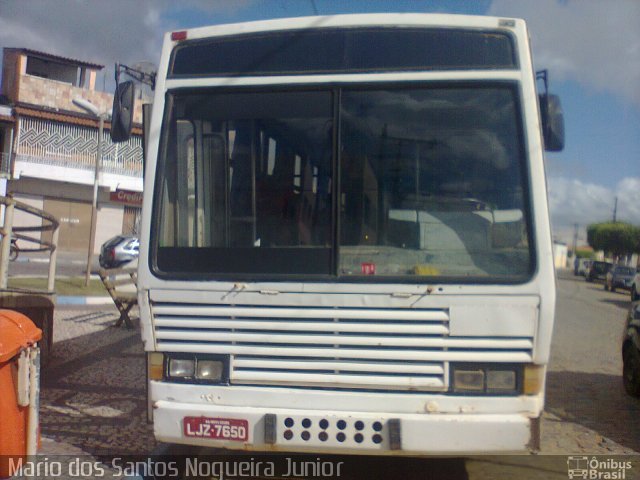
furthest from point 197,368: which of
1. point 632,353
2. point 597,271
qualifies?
point 597,271

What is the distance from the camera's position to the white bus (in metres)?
3.88

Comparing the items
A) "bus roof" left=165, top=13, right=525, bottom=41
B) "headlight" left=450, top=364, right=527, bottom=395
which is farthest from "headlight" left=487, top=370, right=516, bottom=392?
"bus roof" left=165, top=13, right=525, bottom=41

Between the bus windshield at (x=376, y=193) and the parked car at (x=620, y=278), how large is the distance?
36.0m

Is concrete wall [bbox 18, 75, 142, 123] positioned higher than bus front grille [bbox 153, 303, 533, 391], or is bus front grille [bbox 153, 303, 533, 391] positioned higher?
concrete wall [bbox 18, 75, 142, 123]

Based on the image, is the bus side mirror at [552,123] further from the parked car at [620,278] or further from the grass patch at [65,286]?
the parked car at [620,278]

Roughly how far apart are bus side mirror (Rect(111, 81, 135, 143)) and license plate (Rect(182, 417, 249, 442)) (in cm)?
213

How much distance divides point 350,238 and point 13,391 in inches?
100

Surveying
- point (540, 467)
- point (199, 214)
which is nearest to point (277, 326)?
point (199, 214)

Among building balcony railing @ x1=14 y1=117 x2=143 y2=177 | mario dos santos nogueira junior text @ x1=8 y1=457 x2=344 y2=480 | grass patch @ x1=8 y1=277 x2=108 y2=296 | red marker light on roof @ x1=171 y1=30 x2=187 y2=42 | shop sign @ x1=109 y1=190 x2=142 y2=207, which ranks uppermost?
building balcony railing @ x1=14 y1=117 x2=143 y2=177

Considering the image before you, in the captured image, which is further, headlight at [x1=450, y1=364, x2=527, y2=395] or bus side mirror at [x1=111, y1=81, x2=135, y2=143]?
bus side mirror at [x1=111, y1=81, x2=135, y2=143]

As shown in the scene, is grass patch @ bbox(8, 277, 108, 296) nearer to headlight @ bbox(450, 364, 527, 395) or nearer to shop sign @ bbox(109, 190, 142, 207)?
headlight @ bbox(450, 364, 527, 395)

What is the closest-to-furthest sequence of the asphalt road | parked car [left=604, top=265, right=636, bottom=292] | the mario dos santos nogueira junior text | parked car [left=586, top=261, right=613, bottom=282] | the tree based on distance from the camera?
1. the mario dos santos nogueira junior text
2. the asphalt road
3. parked car [left=604, top=265, right=636, bottom=292]
4. parked car [left=586, top=261, right=613, bottom=282]
5. the tree

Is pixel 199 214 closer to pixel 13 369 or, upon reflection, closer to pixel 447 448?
pixel 13 369

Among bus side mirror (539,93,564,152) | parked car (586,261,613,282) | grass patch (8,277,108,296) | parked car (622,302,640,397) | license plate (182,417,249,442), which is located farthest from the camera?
parked car (586,261,613,282)
